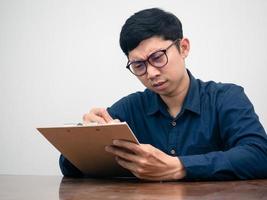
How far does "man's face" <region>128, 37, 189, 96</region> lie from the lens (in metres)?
1.26

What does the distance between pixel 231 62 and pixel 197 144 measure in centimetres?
57

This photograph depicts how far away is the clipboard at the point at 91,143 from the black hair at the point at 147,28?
407 millimetres

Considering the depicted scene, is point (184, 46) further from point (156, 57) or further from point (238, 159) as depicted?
point (238, 159)

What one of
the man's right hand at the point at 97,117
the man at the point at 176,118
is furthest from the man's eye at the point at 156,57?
the man's right hand at the point at 97,117

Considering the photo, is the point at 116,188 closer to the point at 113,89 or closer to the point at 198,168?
the point at 198,168

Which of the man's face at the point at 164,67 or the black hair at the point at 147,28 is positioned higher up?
the black hair at the point at 147,28

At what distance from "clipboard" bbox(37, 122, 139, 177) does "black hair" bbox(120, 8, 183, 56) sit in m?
0.41

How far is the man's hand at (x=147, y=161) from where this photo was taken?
3.26 ft

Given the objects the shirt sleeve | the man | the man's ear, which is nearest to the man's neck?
the man

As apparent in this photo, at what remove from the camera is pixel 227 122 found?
1.26m

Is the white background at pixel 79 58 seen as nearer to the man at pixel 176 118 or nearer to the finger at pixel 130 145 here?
the man at pixel 176 118

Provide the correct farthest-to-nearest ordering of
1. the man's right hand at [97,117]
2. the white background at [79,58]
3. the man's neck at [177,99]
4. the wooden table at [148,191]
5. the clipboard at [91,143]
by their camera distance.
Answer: the white background at [79,58] < the man's neck at [177,99] < the man's right hand at [97,117] < the clipboard at [91,143] < the wooden table at [148,191]

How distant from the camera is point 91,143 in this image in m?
1.05

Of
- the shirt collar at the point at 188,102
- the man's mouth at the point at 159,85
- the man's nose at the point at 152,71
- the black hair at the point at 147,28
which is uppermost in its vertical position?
the black hair at the point at 147,28
